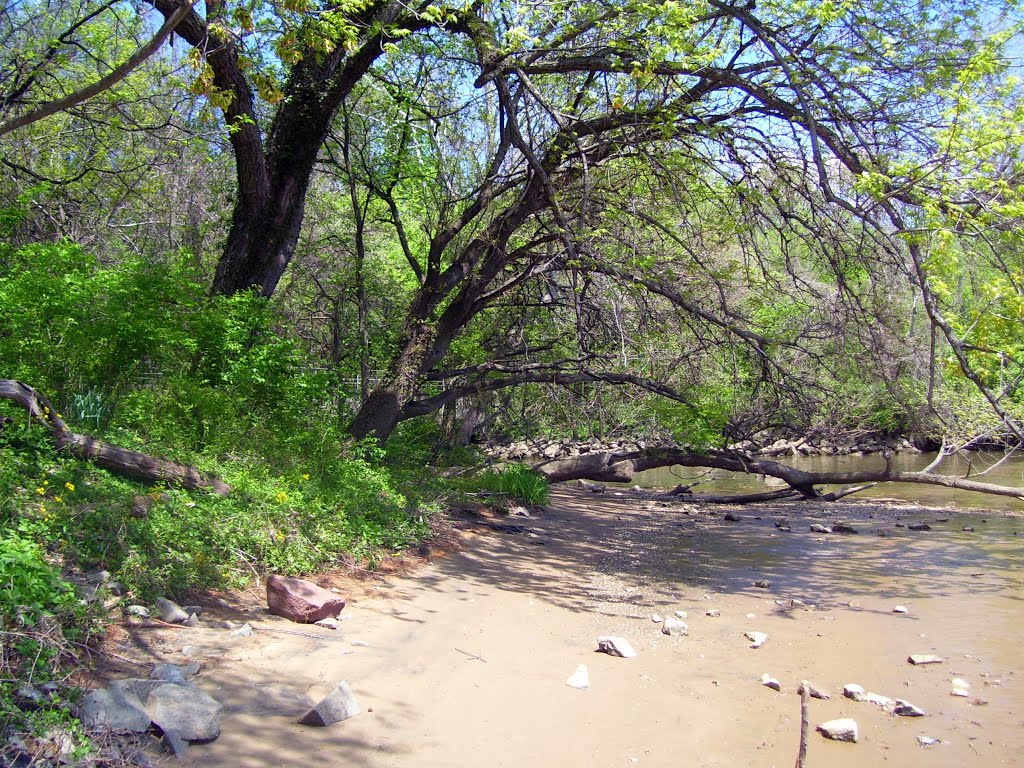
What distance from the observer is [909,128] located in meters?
7.86

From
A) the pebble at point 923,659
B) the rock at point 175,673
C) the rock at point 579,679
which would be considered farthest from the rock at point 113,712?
the pebble at point 923,659

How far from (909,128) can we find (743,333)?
2.82m

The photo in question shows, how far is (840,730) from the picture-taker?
172 inches

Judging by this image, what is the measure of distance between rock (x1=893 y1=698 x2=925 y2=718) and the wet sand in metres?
0.06

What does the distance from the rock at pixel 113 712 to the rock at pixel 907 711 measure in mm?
4007

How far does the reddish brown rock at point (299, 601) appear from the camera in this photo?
531 centimetres

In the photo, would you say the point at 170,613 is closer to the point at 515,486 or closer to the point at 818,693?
the point at 818,693

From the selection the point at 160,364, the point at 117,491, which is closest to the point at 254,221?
the point at 160,364

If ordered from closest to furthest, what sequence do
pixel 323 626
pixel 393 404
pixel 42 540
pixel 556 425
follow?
pixel 42 540
pixel 323 626
pixel 393 404
pixel 556 425

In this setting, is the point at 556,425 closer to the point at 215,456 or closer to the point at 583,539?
the point at 583,539

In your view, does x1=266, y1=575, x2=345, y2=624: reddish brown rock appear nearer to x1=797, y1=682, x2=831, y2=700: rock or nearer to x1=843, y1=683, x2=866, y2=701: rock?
x1=797, y1=682, x2=831, y2=700: rock

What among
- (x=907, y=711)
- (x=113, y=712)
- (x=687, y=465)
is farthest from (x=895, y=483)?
(x=113, y=712)

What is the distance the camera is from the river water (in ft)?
49.2

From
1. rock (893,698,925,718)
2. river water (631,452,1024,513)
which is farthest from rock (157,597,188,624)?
river water (631,452,1024,513)
